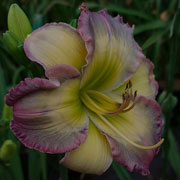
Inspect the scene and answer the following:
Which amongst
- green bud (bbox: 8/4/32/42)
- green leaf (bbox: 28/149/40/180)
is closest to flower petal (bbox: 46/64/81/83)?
green bud (bbox: 8/4/32/42)

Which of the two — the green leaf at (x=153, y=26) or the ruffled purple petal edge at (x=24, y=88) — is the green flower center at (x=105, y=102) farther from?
the green leaf at (x=153, y=26)

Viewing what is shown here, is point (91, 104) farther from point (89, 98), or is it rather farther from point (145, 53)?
point (145, 53)

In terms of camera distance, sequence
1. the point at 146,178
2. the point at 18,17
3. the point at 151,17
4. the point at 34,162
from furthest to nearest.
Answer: the point at 151,17, the point at 146,178, the point at 34,162, the point at 18,17

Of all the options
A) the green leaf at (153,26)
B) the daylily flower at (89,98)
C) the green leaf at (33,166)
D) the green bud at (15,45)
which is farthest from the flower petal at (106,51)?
the green leaf at (153,26)

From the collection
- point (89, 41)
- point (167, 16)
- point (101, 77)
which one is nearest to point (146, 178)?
point (167, 16)

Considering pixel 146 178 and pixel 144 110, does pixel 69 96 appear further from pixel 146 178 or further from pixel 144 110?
pixel 146 178

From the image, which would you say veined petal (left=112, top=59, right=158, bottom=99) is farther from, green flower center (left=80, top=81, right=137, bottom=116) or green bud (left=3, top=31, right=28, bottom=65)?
green bud (left=3, top=31, right=28, bottom=65)

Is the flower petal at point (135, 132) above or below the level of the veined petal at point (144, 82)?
below
